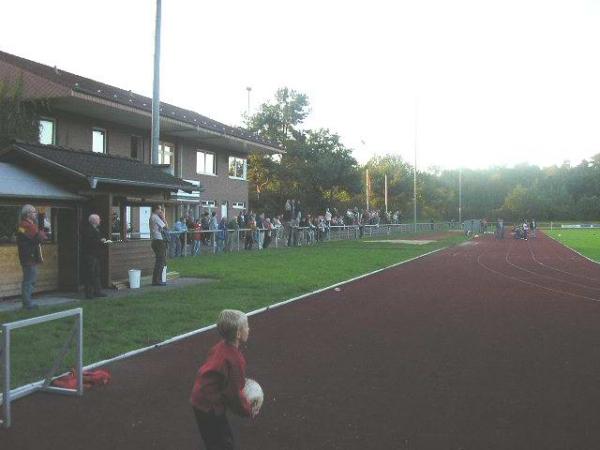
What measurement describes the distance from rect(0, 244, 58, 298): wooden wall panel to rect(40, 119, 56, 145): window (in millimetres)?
12044

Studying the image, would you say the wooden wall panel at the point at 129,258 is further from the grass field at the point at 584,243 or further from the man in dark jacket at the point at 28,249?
the grass field at the point at 584,243

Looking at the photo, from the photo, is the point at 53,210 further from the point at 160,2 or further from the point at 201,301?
the point at 160,2

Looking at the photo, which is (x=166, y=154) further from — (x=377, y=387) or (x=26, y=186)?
(x=377, y=387)

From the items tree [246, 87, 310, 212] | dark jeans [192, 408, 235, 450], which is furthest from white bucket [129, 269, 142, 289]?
tree [246, 87, 310, 212]

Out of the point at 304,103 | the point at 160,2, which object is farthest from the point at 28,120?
the point at 304,103

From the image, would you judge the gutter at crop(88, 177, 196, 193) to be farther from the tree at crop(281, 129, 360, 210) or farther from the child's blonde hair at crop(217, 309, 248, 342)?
the tree at crop(281, 129, 360, 210)

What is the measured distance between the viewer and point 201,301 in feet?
38.6

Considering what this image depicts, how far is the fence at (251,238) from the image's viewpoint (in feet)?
74.3

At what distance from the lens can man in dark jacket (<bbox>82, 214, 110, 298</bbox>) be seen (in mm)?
12148

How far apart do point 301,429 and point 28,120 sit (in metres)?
19.7

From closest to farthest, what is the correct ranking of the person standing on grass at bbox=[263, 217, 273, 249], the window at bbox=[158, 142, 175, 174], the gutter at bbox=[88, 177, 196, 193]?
the gutter at bbox=[88, 177, 196, 193], the person standing on grass at bbox=[263, 217, 273, 249], the window at bbox=[158, 142, 175, 174]

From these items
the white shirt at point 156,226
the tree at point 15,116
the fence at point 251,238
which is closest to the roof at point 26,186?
the white shirt at point 156,226

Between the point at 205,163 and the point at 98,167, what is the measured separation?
846 inches

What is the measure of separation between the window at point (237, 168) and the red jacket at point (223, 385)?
113 ft
